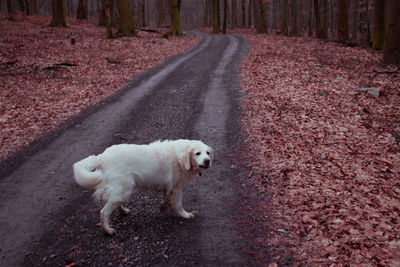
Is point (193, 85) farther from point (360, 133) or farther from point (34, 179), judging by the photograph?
point (34, 179)

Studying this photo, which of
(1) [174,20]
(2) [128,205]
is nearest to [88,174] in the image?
(2) [128,205]

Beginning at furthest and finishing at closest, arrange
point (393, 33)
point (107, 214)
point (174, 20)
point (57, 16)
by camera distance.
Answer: point (174, 20) → point (57, 16) → point (393, 33) → point (107, 214)

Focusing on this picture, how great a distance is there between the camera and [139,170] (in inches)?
191

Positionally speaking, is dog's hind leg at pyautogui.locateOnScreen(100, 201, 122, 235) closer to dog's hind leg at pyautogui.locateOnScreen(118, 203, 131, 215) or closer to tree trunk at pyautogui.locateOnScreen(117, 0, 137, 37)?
dog's hind leg at pyautogui.locateOnScreen(118, 203, 131, 215)

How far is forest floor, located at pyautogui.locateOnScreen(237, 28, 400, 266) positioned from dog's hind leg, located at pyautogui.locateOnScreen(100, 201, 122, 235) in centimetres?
250

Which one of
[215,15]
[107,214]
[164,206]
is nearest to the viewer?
[107,214]

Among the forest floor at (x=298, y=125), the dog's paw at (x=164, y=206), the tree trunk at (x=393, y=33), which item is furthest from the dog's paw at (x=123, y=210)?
the tree trunk at (x=393, y=33)

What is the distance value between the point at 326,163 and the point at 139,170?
17.1ft

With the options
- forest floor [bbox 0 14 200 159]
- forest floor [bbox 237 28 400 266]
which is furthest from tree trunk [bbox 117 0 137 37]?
forest floor [bbox 237 28 400 266]

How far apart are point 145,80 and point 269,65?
28.0 feet

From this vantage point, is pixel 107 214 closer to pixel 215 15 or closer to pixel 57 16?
pixel 57 16

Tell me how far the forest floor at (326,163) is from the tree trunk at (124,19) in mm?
17586

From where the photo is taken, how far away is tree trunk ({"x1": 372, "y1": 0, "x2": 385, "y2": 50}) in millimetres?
22719

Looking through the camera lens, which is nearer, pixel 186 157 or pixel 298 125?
pixel 186 157
